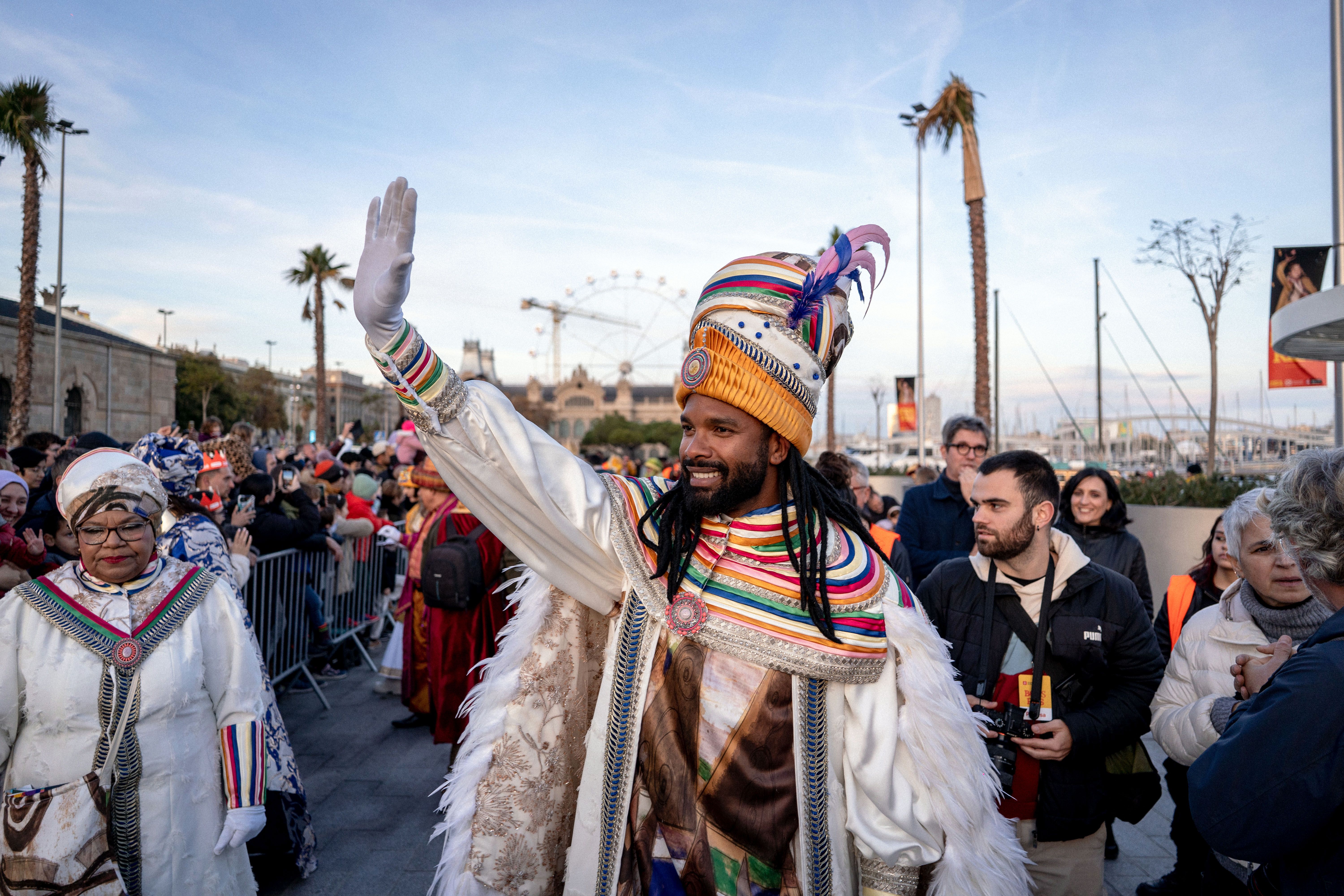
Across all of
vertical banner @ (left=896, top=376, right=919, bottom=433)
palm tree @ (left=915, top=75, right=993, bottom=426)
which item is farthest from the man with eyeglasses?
vertical banner @ (left=896, top=376, right=919, bottom=433)

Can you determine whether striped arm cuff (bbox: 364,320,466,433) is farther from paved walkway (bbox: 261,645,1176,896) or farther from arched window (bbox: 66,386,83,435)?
arched window (bbox: 66,386,83,435)

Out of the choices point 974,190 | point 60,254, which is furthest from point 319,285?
point 974,190

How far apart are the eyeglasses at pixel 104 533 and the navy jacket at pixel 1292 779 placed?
10.1ft

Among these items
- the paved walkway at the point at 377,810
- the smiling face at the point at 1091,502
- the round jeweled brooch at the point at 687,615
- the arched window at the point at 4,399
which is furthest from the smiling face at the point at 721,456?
the arched window at the point at 4,399

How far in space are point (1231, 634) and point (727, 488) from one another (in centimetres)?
219

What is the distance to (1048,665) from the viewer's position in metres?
2.82

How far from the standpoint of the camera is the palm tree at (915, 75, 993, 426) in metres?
18.6

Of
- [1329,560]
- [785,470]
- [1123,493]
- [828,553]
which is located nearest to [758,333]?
[785,470]

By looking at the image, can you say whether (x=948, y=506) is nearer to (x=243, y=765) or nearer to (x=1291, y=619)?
(x=1291, y=619)

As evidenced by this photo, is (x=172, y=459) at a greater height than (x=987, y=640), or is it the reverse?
(x=172, y=459)

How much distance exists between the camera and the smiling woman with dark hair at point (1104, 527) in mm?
4750

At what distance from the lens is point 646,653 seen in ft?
6.47

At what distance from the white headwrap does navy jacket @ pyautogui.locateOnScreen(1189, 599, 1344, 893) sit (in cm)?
307

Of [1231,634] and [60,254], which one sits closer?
[1231,634]
